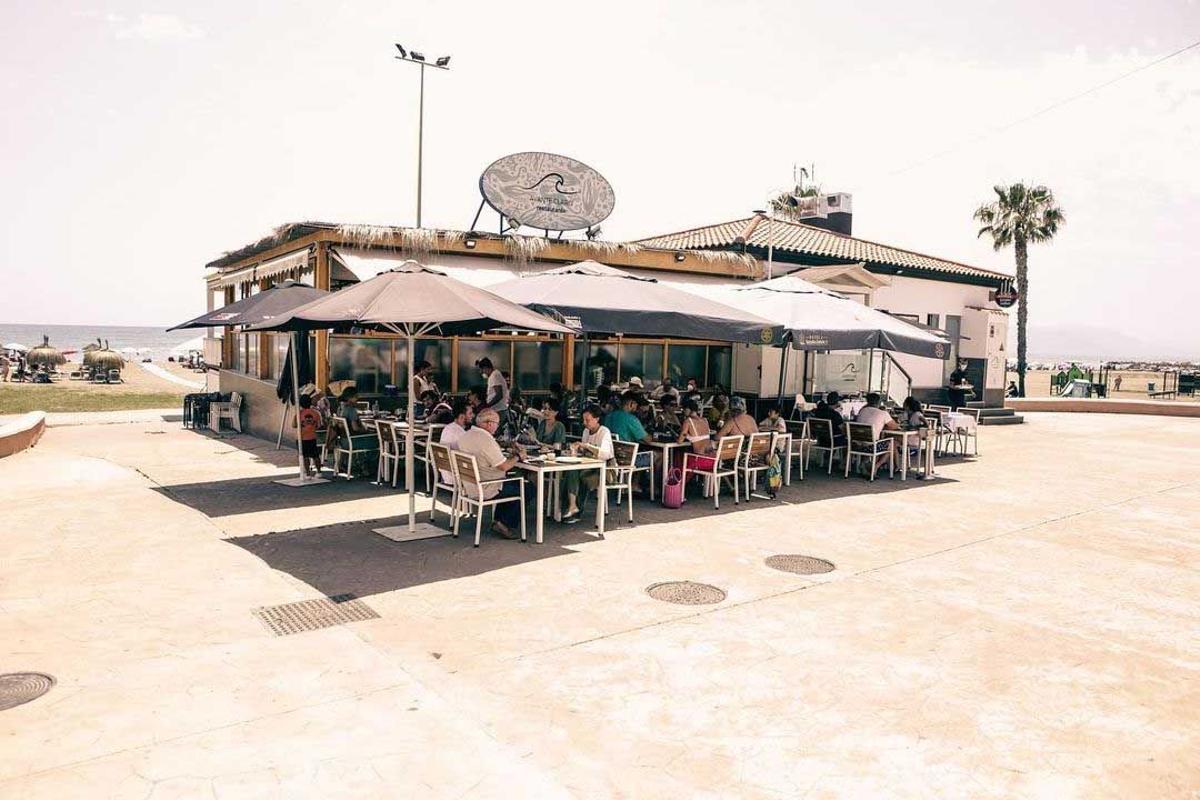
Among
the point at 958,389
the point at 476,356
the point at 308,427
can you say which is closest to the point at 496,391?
the point at 476,356

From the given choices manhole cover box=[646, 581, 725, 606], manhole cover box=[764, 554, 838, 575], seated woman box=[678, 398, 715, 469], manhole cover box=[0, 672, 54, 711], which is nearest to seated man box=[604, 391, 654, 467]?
seated woman box=[678, 398, 715, 469]

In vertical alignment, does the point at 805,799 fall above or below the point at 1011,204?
below

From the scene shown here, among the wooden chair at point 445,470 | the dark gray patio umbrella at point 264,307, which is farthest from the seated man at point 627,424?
the dark gray patio umbrella at point 264,307

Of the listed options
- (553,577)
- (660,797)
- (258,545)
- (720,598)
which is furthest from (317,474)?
(660,797)

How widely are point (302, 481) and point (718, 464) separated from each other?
18.2 feet

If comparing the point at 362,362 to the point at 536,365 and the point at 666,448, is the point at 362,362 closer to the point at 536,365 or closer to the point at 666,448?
the point at 536,365

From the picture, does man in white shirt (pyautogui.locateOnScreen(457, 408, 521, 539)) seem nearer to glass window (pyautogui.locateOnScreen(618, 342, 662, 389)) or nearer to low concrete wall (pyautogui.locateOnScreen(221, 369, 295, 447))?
low concrete wall (pyautogui.locateOnScreen(221, 369, 295, 447))

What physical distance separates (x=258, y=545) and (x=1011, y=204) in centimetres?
3496

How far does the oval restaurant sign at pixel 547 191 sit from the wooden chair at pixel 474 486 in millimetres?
Result: 8048

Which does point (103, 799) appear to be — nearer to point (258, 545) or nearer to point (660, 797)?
point (660, 797)

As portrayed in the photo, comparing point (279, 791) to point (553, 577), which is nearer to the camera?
point (279, 791)

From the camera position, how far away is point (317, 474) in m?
11.1

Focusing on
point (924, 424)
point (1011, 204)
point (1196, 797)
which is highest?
point (1011, 204)

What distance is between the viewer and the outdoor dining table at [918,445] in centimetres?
1196
